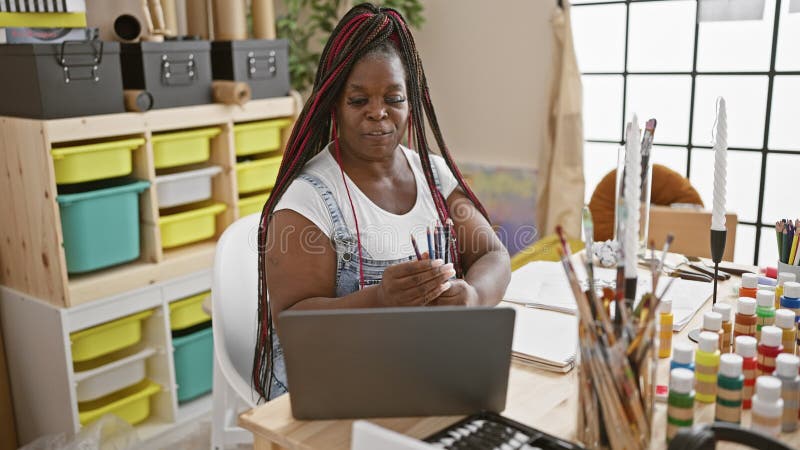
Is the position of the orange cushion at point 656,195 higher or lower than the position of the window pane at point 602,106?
lower

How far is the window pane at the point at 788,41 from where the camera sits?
253 centimetres

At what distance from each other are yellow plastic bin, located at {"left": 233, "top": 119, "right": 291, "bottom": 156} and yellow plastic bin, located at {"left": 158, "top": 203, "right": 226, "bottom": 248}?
0.24 m

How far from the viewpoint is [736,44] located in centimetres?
267

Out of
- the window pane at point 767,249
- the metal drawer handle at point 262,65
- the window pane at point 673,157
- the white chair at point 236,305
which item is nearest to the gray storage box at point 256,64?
the metal drawer handle at point 262,65

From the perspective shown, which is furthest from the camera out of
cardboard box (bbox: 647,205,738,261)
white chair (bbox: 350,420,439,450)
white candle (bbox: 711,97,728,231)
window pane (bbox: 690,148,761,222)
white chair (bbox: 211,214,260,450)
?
window pane (bbox: 690,148,761,222)

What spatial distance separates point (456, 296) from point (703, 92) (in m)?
2.00

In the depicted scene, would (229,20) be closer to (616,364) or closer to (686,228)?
(686,228)

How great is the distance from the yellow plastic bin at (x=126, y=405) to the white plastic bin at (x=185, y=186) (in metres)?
A: 0.64

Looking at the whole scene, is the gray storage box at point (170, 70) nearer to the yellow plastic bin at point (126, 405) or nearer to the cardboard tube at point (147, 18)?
the cardboard tube at point (147, 18)

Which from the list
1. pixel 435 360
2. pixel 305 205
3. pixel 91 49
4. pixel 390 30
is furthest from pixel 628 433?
pixel 91 49

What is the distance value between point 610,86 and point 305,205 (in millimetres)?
2073

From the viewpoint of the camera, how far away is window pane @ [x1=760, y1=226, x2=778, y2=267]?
273 cm

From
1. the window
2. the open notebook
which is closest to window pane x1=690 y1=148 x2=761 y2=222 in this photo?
the window

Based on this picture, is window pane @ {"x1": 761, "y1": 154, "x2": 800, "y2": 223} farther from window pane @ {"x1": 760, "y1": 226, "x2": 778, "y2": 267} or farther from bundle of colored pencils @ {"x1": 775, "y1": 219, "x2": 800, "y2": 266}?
bundle of colored pencils @ {"x1": 775, "y1": 219, "x2": 800, "y2": 266}
